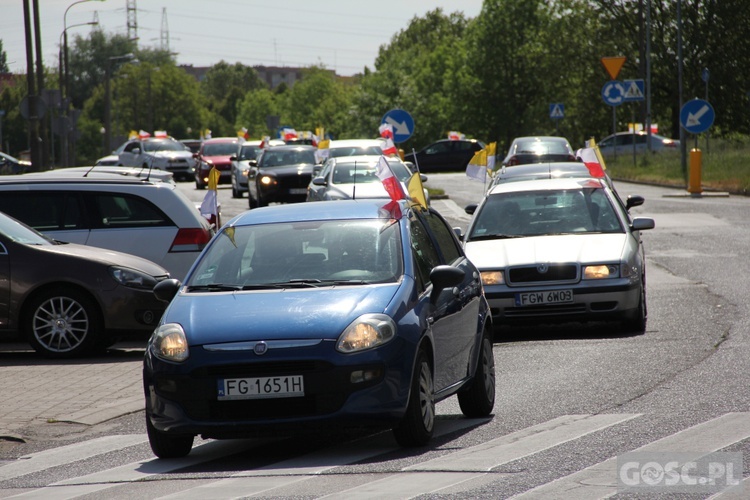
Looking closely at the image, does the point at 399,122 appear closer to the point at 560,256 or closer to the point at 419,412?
the point at 560,256

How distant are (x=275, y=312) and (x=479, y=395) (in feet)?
5.88

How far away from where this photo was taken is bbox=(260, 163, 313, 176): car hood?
1457 inches

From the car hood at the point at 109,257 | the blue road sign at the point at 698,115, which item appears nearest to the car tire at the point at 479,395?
the car hood at the point at 109,257

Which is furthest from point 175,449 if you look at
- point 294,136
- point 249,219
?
point 294,136

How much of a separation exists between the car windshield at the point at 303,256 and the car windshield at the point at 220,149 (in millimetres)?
45194

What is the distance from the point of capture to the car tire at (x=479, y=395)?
28.7 ft

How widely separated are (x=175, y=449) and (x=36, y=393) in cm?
325

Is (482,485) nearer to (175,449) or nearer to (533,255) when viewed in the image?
(175,449)

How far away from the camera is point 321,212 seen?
8891 mm

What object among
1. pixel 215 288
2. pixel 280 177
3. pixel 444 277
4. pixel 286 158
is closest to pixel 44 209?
pixel 215 288

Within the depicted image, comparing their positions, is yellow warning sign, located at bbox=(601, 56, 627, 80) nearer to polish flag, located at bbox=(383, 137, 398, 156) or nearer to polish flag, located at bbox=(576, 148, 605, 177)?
polish flag, located at bbox=(383, 137, 398, 156)

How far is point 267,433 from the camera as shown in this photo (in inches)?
291

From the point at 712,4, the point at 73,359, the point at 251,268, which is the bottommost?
the point at 73,359

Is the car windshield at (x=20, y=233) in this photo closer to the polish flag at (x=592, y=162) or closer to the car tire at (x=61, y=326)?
the car tire at (x=61, y=326)
